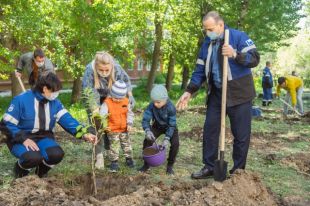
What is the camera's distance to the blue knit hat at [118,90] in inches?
215

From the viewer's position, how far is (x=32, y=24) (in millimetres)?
11766

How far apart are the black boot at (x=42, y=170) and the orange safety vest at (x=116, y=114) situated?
0.95 meters

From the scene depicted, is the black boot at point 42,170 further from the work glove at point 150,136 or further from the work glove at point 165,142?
the work glove at point 165,142

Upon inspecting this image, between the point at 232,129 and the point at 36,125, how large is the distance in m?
2.32

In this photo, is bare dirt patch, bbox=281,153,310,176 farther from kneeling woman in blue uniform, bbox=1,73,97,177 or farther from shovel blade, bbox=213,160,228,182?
kneeling woman in blue uniform, bbox=1,73,97,177

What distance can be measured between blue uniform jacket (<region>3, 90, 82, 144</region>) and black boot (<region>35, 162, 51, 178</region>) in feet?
1.17

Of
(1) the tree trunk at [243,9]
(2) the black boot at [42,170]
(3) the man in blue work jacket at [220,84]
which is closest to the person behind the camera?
(3) the man in blue work jacket at [220,84]

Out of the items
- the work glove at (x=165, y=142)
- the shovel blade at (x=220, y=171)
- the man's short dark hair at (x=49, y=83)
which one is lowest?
the shovel blade at (x=220, y=171)

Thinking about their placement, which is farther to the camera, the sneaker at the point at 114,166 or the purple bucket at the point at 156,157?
the sneaker at the point at 114,166

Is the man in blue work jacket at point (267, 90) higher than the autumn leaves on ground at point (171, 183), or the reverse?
the man in blue work jacket at point (267, 90)

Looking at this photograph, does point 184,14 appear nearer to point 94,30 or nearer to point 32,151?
point 94,30

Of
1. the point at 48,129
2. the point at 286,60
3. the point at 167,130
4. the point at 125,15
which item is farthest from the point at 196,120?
the point at 286,60

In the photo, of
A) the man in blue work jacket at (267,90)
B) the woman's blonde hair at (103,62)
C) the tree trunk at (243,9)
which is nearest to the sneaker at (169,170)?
the woman's blonde hair at (103,62)

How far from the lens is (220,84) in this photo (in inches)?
199
